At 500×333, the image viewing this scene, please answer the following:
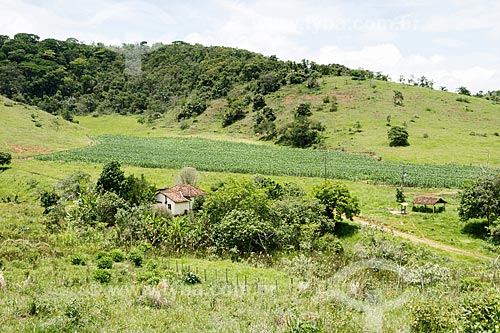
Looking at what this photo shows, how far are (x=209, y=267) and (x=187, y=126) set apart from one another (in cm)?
8850

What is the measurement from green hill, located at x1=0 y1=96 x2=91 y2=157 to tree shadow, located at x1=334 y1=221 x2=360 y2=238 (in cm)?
5041

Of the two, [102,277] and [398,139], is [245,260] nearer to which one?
[102,277]

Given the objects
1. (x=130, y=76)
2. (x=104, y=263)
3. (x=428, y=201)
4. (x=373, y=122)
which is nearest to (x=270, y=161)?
(x=428, y=201)

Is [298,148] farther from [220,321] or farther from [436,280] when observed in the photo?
[220,321]

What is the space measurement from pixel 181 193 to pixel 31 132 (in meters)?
52.4

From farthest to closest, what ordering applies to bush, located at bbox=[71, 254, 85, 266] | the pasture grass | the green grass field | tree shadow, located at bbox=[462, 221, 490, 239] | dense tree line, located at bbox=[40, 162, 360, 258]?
the pasture grass < tree shadow, located at bbox=[462, 221, 490, 239] < dense tree line, located at bbox=[40, 162, 360, 258] < bush, located at bbox=[71, 254, 85, 266] < the green grass field

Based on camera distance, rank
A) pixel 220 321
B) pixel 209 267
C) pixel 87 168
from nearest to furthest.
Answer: pixel 220 321 → pixel 209 267 → pixel 87 168

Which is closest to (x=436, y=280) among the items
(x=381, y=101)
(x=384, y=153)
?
(x=384, y=153)

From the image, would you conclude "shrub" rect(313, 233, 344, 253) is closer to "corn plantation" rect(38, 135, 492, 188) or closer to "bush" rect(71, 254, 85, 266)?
"bush" rect(71, 254, 85, 266)

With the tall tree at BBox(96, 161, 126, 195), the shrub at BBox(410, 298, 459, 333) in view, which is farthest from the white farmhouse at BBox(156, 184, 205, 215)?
the shrub at BBox(410, 298, 459, 333)

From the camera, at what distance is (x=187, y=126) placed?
351ft

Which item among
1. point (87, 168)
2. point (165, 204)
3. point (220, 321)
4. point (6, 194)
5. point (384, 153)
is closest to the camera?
point (220, 321)

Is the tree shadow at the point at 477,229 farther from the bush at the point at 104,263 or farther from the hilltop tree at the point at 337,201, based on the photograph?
the bush at the point at 104,263

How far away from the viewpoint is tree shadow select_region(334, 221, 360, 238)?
28953mm
